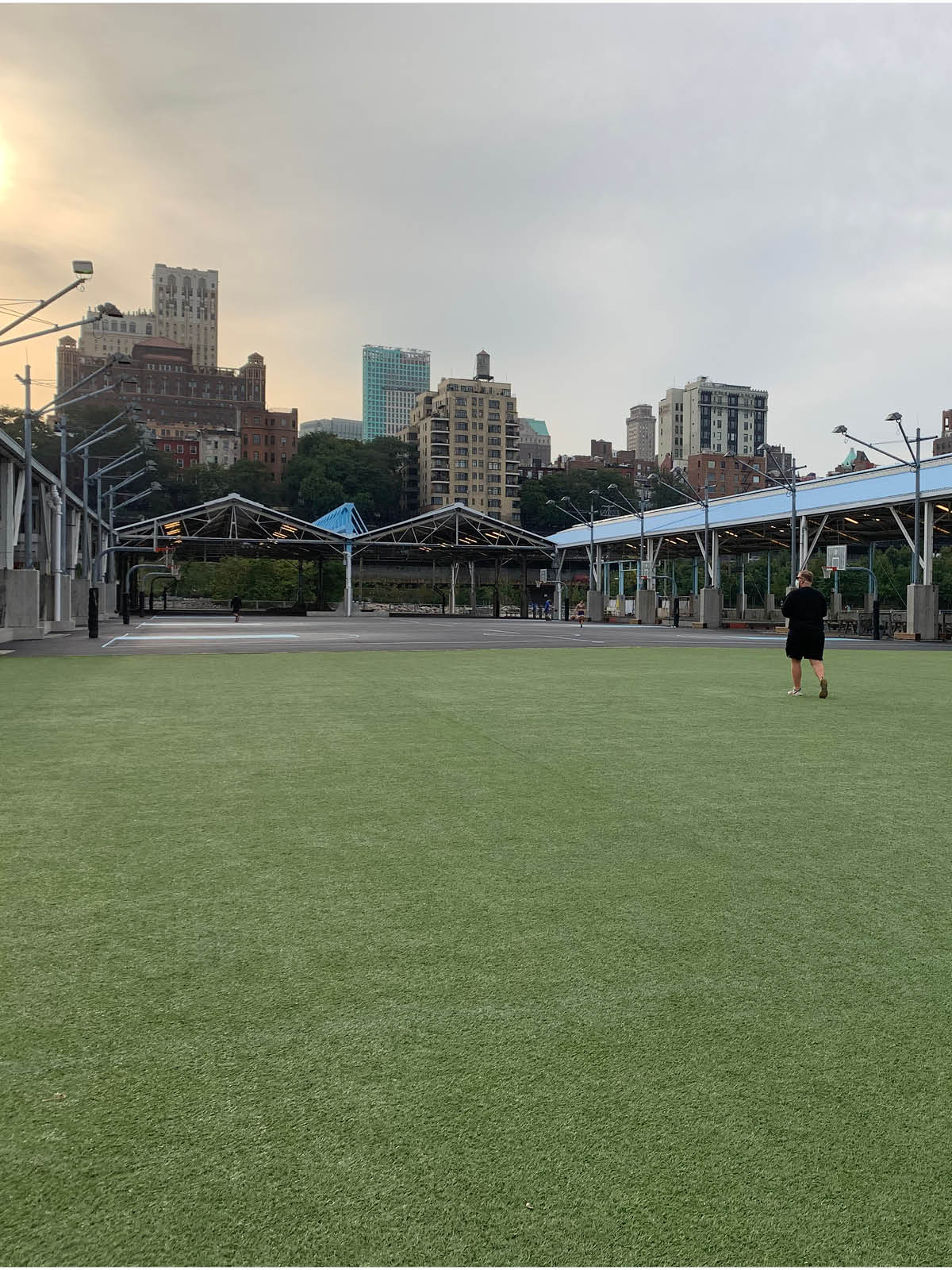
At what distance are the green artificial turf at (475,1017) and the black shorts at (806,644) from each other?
6495 mm

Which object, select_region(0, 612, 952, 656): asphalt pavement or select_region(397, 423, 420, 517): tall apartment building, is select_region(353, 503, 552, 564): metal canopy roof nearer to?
select_region(0, 612, 952, 656): asphalt pavement

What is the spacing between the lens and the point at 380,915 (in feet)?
15.1

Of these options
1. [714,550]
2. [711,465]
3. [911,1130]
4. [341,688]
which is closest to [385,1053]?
[911,1130]

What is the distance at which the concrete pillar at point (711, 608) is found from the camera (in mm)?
58188

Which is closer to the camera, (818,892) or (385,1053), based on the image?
(385,1053)

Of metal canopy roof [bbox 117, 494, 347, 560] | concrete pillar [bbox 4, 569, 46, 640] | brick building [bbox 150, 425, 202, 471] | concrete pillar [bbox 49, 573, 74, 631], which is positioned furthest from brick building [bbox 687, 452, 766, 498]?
concrete pillar [bbox 4, 569, 46, 640]

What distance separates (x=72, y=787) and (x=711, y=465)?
18193 centimetres

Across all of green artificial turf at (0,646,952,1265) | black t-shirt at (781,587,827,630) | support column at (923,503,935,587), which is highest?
support column at (923,503,935,587)

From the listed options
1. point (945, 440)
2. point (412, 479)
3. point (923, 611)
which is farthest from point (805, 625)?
point (412, 479)

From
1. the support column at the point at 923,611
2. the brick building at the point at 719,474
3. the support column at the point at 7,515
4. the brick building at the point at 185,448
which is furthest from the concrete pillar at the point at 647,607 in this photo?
the brick building at the point at 185,448

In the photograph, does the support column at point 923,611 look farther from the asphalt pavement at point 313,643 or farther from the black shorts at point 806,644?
the black shorts at point 806,644

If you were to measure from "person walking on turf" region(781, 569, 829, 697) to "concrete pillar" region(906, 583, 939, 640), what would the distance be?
29.4 meters

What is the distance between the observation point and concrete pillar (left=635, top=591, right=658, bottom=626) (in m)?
65.9

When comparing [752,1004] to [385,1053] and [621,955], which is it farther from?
[385,1053]
